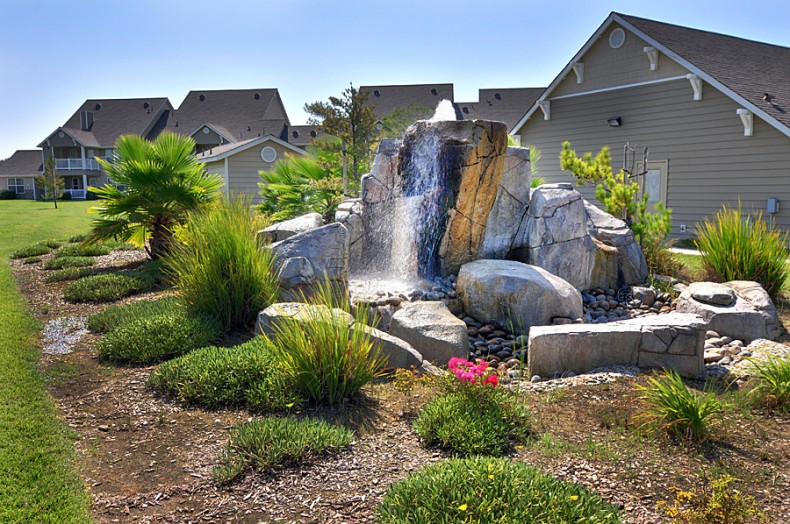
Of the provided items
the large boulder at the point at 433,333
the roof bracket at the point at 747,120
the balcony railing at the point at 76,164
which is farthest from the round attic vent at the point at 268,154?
the balcony railing at the point at 76,164

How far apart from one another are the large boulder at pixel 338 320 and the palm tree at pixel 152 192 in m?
5.09

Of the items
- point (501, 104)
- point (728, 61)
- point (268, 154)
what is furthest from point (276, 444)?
point (501, 104)

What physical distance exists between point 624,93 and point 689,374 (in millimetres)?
13013

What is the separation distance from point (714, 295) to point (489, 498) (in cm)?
503

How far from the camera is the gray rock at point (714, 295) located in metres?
7.03

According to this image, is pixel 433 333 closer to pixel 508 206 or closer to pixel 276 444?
pixel 276 444

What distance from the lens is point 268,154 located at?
24.1 m

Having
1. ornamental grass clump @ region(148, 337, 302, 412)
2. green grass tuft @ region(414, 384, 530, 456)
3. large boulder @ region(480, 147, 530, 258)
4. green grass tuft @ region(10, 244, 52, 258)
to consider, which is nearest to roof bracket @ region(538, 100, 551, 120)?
large boulder @ region(480, 147, 530, 258)

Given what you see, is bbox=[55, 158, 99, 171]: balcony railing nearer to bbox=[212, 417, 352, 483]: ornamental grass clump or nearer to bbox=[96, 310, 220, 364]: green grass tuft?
bbox=[96, 310, 220, 364]: green grass tuft


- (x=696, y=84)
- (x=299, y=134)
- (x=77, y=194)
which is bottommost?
(x=77, y=194)

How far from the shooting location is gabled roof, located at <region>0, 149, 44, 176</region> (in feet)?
168

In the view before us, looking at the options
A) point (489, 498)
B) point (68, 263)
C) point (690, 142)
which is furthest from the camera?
point (690, 142)

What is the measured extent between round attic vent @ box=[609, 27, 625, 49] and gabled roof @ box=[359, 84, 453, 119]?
17628 mm

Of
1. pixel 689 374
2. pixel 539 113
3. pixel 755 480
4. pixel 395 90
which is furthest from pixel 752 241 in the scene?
pixel 395 90
